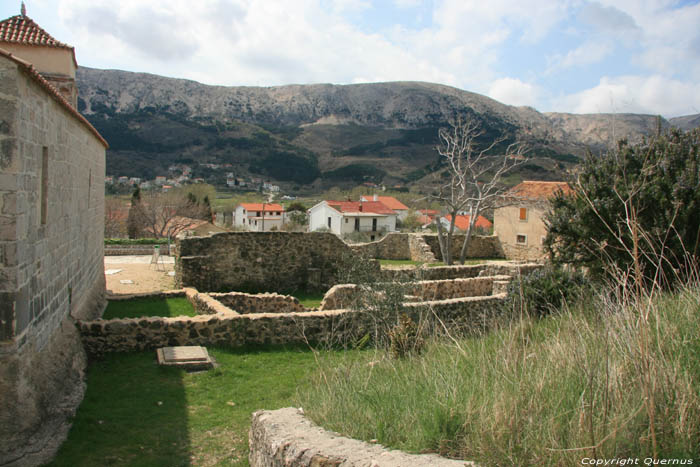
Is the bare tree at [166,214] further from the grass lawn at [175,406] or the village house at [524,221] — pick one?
the grass lawn at [175,406]

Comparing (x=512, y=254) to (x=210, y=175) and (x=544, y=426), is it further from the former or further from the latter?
(x=210, y=175)

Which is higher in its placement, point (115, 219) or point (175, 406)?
point (115, 219)

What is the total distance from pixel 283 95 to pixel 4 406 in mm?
178325

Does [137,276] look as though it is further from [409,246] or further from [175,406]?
[409,246]

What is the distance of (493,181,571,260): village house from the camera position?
97.2 ft

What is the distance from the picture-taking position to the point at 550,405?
3.68 metres

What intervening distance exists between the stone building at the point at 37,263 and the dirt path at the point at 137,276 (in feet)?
22.4

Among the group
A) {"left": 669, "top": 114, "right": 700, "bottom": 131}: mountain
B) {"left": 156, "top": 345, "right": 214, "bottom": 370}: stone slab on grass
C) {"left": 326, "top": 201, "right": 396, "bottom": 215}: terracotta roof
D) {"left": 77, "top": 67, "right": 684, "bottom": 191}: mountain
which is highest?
{"left": 77, "top": 67, "right": 684, "bottom": 191}: mountain

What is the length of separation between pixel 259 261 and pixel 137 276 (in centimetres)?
566

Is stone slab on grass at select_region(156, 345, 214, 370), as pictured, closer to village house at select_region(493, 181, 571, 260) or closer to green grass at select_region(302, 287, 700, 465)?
green grass at select_region(302, 287, 700, 465)

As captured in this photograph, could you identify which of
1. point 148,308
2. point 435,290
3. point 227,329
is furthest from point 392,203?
point 227,329

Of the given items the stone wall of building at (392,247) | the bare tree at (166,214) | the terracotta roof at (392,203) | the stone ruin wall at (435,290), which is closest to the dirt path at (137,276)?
the stone ruin wall at (435,290)

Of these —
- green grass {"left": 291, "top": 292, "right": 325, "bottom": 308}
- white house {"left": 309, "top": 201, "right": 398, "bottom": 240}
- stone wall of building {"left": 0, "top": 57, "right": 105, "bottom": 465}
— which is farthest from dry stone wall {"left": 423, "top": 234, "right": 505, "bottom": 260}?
stone wall of building {"left": 0, "top": 57, "right": 105, "bottom": 465}

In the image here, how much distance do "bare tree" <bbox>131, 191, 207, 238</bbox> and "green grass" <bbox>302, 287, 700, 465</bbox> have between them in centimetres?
4156
